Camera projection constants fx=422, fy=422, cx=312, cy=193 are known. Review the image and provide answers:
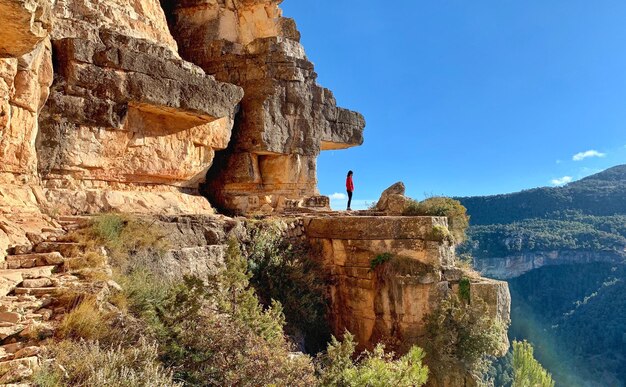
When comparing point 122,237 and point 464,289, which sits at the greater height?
point 122,237

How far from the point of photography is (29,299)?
4.25m

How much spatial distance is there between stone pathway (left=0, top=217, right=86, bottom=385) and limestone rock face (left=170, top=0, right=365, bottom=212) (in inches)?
301

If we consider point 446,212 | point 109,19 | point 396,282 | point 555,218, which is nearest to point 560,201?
point 555,218

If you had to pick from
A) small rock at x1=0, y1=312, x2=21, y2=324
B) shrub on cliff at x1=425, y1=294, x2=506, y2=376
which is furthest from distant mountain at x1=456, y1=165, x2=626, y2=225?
small rock at x1=0, y1=312, x2=21, y2=324

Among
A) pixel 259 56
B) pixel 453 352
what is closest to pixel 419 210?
pixel 453 352

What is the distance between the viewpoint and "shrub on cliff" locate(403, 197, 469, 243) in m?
11.3

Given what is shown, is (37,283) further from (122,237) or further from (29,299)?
(122,237)

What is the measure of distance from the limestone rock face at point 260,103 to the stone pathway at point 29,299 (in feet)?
25.1

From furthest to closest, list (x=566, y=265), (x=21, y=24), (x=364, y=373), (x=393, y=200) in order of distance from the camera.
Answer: (x=566, y=265), (x=393, y=200), (x=364, y=373), (x=21, y=24)

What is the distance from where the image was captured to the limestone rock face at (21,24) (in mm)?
4117

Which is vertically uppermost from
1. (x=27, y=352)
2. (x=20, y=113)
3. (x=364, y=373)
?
(x=20, y=113)

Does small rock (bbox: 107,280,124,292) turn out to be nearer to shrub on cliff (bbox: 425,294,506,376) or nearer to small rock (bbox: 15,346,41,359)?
small rock (bbox: 15,346,41,359)

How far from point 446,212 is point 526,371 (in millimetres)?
4528

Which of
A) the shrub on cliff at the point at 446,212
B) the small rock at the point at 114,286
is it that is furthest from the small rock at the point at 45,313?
the shrub on cliff at the point at 446,212
